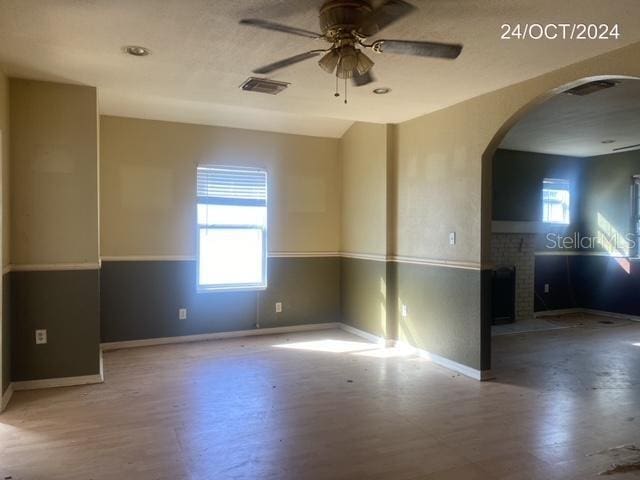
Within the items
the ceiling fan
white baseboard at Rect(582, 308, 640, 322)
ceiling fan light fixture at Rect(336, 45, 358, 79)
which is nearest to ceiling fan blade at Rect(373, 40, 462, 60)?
the ceiling fan

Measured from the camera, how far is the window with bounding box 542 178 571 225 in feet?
23.1

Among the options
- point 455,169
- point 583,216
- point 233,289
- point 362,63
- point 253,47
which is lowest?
point 233,289

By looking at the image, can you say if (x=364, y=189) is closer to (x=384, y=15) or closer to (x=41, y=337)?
(x=384, y=15)

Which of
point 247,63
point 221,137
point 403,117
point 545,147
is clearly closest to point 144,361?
point 221,137

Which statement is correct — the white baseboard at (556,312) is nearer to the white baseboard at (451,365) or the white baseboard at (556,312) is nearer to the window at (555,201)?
the window at (555,201)

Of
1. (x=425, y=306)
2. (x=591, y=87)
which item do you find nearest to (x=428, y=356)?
(x=425, y=306)

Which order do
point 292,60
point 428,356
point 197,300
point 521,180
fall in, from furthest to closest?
point 521,180 → point 197,300 → point 428,356 → point 292,60

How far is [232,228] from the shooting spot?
5430 millimetres

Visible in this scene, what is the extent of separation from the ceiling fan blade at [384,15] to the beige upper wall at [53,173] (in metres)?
2.53

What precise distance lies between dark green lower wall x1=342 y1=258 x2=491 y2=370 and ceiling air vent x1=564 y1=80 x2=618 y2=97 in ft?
5.58

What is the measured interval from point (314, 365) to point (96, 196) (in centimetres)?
244

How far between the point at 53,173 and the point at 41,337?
51.9 inches

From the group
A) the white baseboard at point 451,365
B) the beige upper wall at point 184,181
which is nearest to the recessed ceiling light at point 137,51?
the beige upper wall at point 184,181

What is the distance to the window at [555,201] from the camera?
705 centimetres
